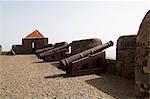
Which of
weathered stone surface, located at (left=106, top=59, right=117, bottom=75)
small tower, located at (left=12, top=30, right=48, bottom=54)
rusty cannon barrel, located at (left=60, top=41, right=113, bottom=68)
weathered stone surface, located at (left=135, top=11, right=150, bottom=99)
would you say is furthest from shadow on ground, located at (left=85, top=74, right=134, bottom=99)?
small tower, located at (left=12, top=30, right=48, bottom=54)

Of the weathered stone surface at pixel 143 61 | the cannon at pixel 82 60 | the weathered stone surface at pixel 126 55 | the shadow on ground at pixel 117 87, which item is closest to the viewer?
the weathered stone surface at pixel 143 61

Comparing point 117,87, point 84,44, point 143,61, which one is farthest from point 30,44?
point 143,61

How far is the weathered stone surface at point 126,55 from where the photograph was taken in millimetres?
9086

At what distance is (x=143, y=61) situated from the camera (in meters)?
5.73

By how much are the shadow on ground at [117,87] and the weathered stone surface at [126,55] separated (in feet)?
1.30

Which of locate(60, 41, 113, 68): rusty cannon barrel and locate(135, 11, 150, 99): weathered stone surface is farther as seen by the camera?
locate(60, 41, 113, 68): rusty cannon barrel

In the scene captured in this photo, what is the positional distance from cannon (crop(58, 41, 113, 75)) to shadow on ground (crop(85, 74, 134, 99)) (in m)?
1.66

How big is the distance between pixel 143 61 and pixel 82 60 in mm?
5448

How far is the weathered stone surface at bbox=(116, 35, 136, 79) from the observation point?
9086 mm

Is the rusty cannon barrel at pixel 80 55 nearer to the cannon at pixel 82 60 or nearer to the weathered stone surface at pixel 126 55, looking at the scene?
the cannon at pixel 82 60

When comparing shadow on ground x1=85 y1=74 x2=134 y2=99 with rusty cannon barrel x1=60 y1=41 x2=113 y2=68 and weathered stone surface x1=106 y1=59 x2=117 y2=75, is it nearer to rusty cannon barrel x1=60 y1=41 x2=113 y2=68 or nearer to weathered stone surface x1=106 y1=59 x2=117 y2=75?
weathered stone surface x1=106 y1=59 x2=117 y2=75

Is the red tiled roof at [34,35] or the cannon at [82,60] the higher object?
the red tiled roof at [34,35]

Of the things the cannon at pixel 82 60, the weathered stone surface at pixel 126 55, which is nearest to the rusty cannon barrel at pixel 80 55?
the cannon at pixel 82 60

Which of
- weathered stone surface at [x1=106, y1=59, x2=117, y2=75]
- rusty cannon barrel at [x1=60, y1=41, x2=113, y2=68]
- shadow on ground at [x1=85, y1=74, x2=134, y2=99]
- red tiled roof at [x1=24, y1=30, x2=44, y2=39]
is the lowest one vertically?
shadow on ground at [x1=85, y1=74, x2=134, y2=99]
